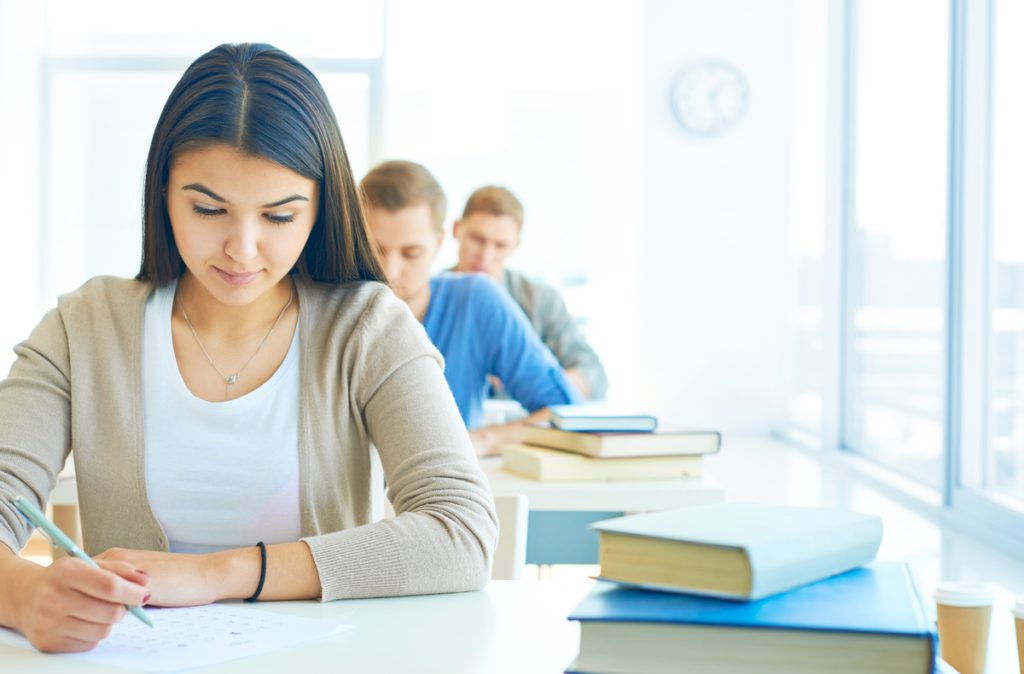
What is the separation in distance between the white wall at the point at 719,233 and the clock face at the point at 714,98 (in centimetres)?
6

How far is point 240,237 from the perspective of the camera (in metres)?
1.29

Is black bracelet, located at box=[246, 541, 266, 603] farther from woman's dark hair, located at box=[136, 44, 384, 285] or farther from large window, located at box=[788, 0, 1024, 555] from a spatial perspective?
large window, located at box=[788, 0, 1024, 555]

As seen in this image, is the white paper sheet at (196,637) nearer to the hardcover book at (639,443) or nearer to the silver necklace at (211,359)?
the silver necklace at (211,359)

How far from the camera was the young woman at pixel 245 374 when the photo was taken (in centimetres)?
129

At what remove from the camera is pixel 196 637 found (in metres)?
1.00

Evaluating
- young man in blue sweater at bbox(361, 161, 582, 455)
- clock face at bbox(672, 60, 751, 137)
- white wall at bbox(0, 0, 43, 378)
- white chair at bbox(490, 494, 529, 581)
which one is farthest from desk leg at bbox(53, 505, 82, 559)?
clock face at bbox(672, 60, 751, 137)

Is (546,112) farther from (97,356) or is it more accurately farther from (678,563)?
(678,563)

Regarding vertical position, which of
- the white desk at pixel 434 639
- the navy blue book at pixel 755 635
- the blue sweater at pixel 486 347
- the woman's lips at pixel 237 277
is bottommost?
the white desk at pixel 434 639

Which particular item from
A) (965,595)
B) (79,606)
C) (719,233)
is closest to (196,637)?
(79,606)

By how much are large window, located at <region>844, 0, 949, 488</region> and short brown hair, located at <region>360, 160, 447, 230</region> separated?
2.05 meters

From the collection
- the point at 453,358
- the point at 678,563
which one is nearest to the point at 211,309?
the point at 678,563

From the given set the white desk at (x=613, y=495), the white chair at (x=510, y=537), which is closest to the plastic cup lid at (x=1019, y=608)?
the white chair at (x=510, y=537)

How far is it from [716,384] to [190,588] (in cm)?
581

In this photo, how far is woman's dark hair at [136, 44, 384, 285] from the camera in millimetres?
1297
